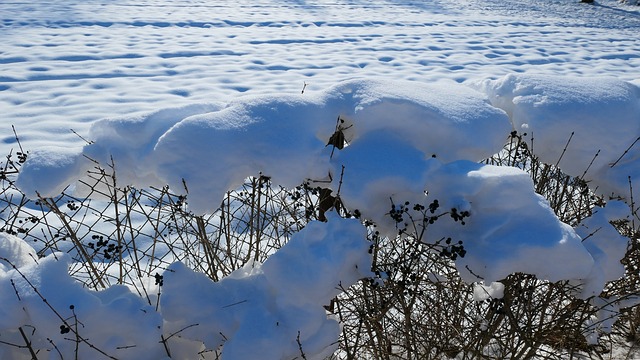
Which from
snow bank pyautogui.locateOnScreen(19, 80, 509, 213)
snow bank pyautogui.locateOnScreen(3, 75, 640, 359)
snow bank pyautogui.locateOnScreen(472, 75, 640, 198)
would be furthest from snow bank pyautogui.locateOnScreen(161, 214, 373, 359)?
snow bank pyautogui.locateOnScreen(472, 75, 640, 198)

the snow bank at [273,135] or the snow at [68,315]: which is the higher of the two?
the snow bank at [273,135]

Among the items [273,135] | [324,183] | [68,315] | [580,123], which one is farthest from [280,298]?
[580,123]

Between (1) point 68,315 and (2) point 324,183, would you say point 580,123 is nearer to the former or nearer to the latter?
(2) point 324,183

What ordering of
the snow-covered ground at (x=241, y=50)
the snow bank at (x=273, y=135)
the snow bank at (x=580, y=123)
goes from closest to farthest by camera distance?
the snow bank at (x=273, y=135), the snow bank at (x=580, y=123), the snow-covered ground at (x=241, y=50)

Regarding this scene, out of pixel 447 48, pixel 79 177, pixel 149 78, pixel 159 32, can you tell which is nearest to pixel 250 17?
pixel 159 32

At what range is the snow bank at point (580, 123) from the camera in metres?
2.16

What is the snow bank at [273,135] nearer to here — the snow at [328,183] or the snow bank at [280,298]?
the snow at [328,183]

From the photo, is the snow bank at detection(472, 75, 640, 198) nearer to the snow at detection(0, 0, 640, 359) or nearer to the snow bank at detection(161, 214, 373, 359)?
the snow at detection(0, 0, 640, 359)

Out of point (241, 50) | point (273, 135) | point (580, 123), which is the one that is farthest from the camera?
point (241, 50)

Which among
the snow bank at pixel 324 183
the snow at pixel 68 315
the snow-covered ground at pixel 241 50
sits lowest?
the snow-covered ground at pixel 241 50

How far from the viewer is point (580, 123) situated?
216 centimetres

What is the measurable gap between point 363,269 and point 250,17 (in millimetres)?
9138

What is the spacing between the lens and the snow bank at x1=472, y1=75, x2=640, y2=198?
2156 mm

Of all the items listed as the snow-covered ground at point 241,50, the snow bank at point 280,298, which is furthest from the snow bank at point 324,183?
the snow-covered ground at point 241,50
